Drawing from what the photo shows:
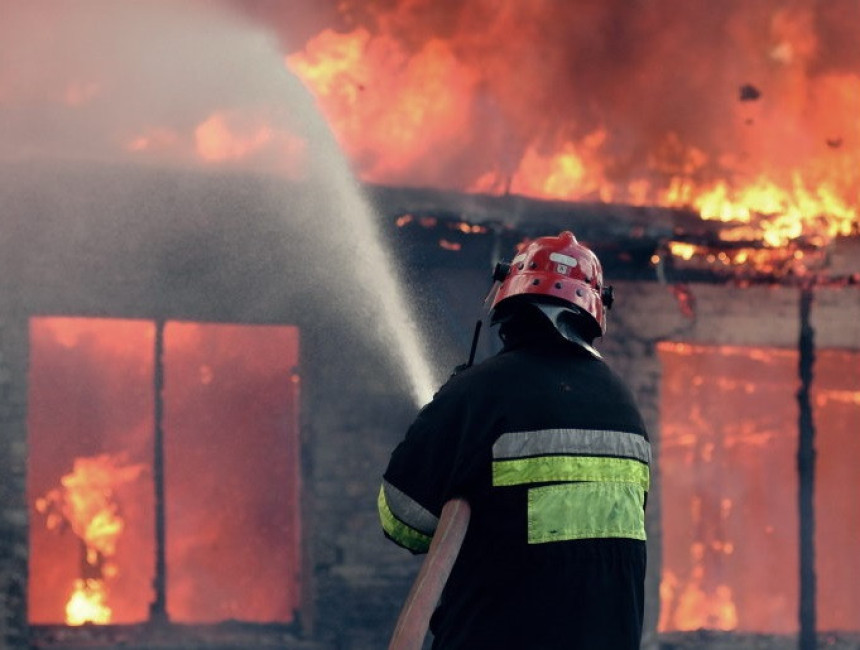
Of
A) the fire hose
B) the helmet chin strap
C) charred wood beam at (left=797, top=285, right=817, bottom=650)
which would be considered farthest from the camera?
charred wood beam at (left=797, top=285, right=817, bottom=650)

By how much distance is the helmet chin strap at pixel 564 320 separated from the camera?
11.1 ft

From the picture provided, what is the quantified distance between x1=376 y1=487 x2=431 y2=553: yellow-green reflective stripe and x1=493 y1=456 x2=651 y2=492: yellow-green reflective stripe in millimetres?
230

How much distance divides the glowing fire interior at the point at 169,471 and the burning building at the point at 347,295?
18mm

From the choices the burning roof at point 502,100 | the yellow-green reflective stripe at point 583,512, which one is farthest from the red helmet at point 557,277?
the burning roof at point 502,100

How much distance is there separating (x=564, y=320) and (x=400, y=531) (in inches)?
26.6

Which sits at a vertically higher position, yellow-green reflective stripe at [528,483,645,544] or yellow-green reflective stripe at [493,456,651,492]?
yellow-green reflective stripe at [493,456,651,492]

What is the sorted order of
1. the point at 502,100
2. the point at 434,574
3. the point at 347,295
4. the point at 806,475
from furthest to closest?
1. the point at 502,100
2. the point at 806,475
3. the point at 347,295
4. the point at 434,574

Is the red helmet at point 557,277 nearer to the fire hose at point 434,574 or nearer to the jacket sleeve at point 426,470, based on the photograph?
the jacket sleeve at point 426,470

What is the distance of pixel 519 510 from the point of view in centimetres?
314

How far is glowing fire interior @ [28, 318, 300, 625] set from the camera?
7980mm

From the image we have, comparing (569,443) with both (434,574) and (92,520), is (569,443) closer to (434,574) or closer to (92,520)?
(434,574)

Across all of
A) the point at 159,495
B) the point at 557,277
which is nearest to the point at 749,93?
the point at 159,495

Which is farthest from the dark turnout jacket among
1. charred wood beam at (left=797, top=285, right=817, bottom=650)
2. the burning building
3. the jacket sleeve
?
charred wood beam at (left=797, top=285, right=817, bottom=650)

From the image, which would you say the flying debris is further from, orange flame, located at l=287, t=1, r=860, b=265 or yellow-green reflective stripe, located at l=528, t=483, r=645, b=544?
yellow-green reflective stripe, located at l=528, t=483, r=645, b=544
